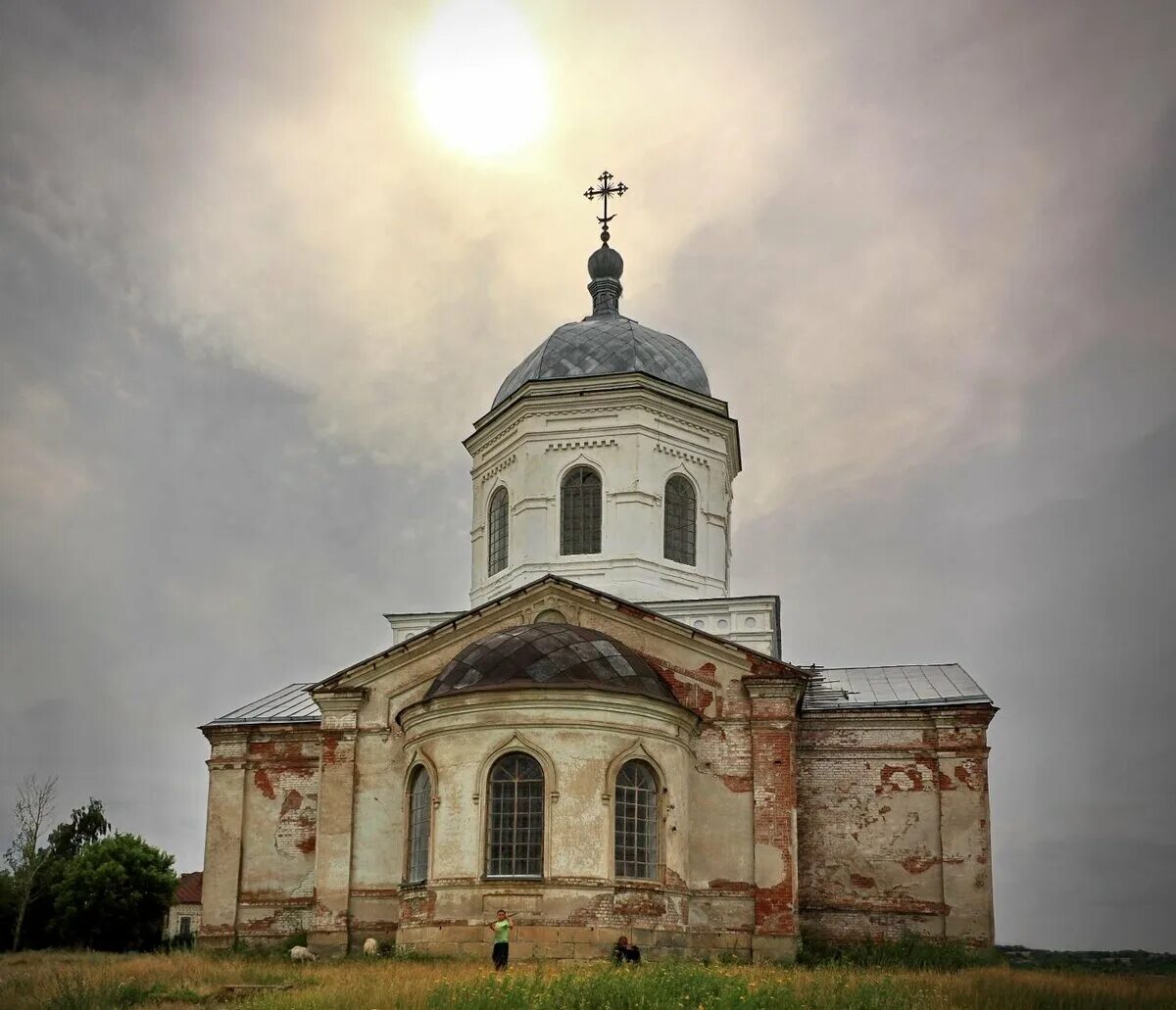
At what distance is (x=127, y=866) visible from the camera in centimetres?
4003

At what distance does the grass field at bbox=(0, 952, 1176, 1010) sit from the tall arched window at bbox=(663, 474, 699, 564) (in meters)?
9.87

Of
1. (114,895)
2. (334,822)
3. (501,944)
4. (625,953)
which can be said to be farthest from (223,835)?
(114,895)

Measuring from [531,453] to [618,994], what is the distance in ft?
49.4

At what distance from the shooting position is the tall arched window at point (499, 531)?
26938 millimetres

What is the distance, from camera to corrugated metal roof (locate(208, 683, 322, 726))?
84.1ft

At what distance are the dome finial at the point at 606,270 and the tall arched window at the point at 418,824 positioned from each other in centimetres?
1297

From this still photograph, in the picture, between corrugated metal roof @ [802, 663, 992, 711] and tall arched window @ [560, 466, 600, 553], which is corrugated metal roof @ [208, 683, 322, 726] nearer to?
tall arched window @ [560, 466, 600, 553]

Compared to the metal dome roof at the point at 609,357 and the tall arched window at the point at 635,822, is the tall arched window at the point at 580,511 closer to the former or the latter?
the metal dome roof at the point at 609,357

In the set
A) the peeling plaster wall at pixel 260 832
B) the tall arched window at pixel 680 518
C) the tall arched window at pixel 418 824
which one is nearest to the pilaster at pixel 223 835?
the peeling plaster wall at pixel 260 832

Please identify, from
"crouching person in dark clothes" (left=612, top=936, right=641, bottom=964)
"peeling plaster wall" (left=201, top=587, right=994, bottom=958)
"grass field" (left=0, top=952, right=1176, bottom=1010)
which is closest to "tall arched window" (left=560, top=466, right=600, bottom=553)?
"peeling plaster wall" (left=201, top=587, right=994, bottom=958)

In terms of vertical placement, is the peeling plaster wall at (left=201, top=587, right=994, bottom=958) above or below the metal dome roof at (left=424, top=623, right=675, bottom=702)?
below

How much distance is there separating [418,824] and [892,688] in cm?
944

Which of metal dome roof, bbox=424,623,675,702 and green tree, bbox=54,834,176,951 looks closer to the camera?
metal dome roof, bbox=424,623,675,702

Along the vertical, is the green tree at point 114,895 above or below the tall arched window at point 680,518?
below
